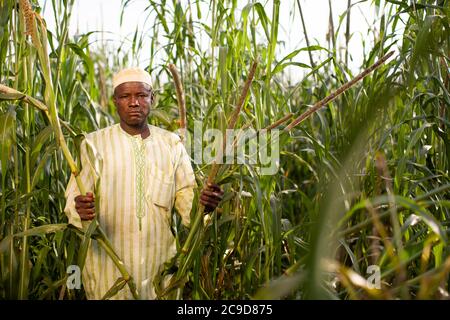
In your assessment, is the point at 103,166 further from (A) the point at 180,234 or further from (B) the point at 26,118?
(A) the point at 180,234

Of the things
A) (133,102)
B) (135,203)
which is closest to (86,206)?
(135,203)

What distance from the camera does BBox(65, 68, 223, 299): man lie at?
1.94 metres

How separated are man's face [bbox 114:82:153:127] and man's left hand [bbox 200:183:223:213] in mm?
342

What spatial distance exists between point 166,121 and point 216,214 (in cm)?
46

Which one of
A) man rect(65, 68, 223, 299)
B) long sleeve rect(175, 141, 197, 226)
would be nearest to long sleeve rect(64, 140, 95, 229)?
man rect(65, 68, 223, 299)

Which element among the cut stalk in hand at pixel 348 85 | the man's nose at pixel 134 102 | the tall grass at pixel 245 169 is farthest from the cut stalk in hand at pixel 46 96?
the cut stalk in hand at pixel 348 85

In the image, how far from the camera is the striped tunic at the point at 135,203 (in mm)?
1942

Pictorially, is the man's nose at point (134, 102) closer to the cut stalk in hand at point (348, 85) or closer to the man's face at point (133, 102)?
the man's face at point (133, 102)

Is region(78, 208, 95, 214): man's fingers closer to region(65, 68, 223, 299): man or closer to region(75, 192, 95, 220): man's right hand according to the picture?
region(75, 192, 95, 220): man's right hand

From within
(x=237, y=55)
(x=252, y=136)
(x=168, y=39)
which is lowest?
(x=252, y=136)

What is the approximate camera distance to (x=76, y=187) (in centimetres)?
185
